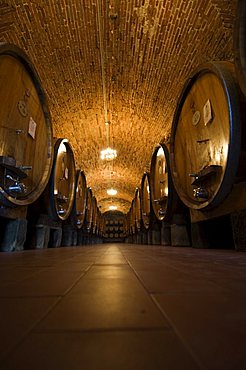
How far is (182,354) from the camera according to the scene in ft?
1.17

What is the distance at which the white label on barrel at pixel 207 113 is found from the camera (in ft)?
9.00

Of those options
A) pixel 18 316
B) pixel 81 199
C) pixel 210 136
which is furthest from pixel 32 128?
pixel 81 199

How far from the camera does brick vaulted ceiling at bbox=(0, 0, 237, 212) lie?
4.46 metres

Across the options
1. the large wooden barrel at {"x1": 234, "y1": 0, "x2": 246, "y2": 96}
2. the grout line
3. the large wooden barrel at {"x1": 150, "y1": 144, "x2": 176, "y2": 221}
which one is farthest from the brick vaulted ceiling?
the grout line

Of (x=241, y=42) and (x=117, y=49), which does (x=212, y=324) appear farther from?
(x=117, y=49)

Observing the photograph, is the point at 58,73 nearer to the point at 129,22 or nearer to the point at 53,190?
the point at 129,22

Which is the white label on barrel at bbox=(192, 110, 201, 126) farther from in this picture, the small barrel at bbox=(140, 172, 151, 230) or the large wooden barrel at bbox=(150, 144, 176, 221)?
the small barrel at bbox=(140, 172, 151, 230)

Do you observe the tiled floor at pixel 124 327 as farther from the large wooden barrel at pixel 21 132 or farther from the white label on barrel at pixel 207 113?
the white label on barrel at pixel 207 113

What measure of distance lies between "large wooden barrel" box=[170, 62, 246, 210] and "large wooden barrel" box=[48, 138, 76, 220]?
1891mm

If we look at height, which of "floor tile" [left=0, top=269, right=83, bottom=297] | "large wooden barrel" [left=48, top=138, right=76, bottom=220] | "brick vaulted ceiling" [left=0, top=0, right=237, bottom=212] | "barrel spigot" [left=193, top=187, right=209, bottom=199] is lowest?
"floor tile" [left=0, top=269, right=83, bottom=297]

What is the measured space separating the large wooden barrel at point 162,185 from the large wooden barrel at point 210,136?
17.3 inches

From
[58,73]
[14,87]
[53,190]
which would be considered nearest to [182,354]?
[14,87]

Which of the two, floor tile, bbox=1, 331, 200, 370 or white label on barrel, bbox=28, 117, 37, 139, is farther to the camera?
white label on barrel, bbox=28, 117, 37, 139

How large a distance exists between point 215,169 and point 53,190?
237 centimetres
